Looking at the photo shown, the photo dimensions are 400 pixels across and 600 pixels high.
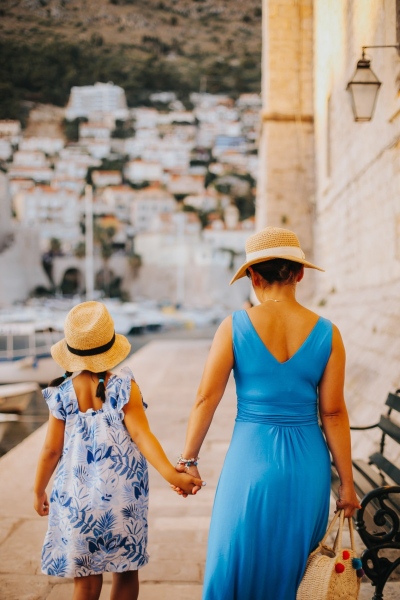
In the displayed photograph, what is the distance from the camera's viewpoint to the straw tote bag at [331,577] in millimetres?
1665

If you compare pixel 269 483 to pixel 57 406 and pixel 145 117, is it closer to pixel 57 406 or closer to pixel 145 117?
pixel 57 406

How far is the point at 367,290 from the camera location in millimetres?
7738

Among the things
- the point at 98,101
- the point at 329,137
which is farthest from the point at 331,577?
the point at 98,101

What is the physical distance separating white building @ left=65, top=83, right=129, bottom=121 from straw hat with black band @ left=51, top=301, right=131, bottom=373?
478ft

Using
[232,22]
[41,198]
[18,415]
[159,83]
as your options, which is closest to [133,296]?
[41,198]

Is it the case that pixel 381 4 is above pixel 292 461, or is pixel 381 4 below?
above

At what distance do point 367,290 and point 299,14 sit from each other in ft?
29.6

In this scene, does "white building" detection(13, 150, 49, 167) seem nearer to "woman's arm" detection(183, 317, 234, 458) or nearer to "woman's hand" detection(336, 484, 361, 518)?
"woman's arm" detection(183, 317, 234, 458)

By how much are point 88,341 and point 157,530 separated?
1.82m

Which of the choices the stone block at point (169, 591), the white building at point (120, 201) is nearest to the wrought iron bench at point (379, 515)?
the stone block at point (169, 591)

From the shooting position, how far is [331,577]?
65.6 inches

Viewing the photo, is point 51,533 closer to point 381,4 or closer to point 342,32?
point 381,4

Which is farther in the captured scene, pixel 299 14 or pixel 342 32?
pixel 299 14

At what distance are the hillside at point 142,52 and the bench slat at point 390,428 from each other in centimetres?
8025
